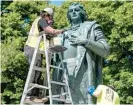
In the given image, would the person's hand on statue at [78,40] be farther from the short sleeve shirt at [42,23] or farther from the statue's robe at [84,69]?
the short sleeve shirt at [42,23]

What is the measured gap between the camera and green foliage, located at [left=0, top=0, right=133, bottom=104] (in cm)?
1819

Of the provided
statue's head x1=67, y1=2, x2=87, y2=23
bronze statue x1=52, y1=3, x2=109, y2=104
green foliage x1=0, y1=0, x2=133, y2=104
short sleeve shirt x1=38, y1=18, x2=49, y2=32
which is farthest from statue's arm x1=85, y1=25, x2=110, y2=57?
green foliage x1=0, y1=0, x2=133, y2=104

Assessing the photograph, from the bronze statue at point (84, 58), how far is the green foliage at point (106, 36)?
1194 cm

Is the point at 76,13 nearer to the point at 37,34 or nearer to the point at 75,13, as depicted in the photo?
the point at 75,13

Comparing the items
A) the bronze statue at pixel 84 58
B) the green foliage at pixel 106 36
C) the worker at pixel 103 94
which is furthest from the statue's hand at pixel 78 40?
the green foliage at pixel 106 36

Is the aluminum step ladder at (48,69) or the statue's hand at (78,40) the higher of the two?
the statue's hand at (78,40)

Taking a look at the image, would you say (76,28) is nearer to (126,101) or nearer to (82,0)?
(126,101)

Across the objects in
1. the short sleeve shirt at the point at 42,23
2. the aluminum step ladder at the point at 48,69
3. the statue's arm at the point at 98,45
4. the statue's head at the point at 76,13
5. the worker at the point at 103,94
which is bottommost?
the worker at the point at 103,94

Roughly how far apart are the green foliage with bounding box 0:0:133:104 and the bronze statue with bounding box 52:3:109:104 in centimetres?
1194

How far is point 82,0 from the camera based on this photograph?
842 inches

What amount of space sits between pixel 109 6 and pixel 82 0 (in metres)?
2.00

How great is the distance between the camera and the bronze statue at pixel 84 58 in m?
5.66

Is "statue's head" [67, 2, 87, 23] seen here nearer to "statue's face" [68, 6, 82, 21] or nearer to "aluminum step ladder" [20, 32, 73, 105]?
"statue's face" [68, 6, 82, 21]

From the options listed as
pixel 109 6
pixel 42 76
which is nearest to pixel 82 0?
pixel 109 6
